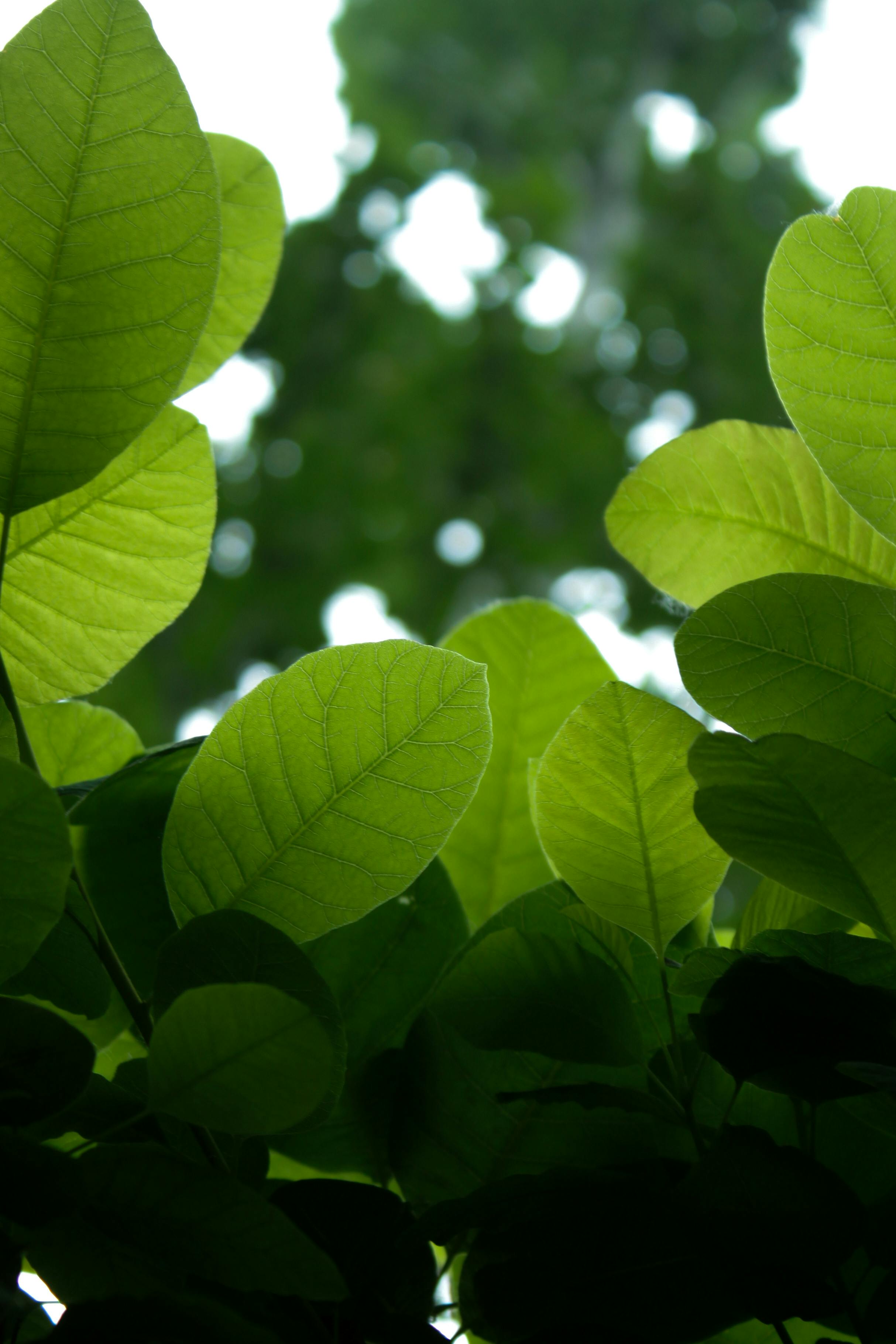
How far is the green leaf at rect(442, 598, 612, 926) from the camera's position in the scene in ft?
1.04

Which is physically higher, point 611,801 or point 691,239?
point 691,239

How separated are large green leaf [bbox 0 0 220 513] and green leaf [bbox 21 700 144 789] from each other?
0.11m

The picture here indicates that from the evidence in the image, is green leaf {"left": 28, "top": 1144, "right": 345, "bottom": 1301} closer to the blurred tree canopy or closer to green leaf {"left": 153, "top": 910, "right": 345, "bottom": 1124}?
green leaf {"left": 153, "top": 910, "right": 345, "bottom": 1124}

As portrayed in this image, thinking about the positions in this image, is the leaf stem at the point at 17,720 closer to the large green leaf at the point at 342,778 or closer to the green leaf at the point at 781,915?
the large green leaf at the point at 342,778

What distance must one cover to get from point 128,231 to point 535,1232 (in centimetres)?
20

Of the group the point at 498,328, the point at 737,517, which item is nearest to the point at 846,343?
the point at 737,517

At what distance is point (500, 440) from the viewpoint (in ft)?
14.8

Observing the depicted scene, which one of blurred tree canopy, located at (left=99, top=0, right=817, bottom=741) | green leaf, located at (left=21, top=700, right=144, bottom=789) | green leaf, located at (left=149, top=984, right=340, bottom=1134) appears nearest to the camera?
green leaf, located at (left=149, top=984, right=340, bottom=1134)

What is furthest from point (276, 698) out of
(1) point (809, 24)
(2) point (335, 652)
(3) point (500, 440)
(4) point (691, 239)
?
(1) point (809, 24)

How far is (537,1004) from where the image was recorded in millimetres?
206

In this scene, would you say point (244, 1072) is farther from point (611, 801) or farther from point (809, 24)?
point (809, 24)

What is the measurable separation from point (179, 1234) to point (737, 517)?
0.65 feet

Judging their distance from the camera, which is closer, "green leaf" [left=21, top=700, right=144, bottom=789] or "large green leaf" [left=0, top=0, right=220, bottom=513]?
"large green leaf" [left=0, top=0, right=220, bottom=513]

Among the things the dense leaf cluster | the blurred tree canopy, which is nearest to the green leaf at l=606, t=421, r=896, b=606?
the dense leaf cluster
